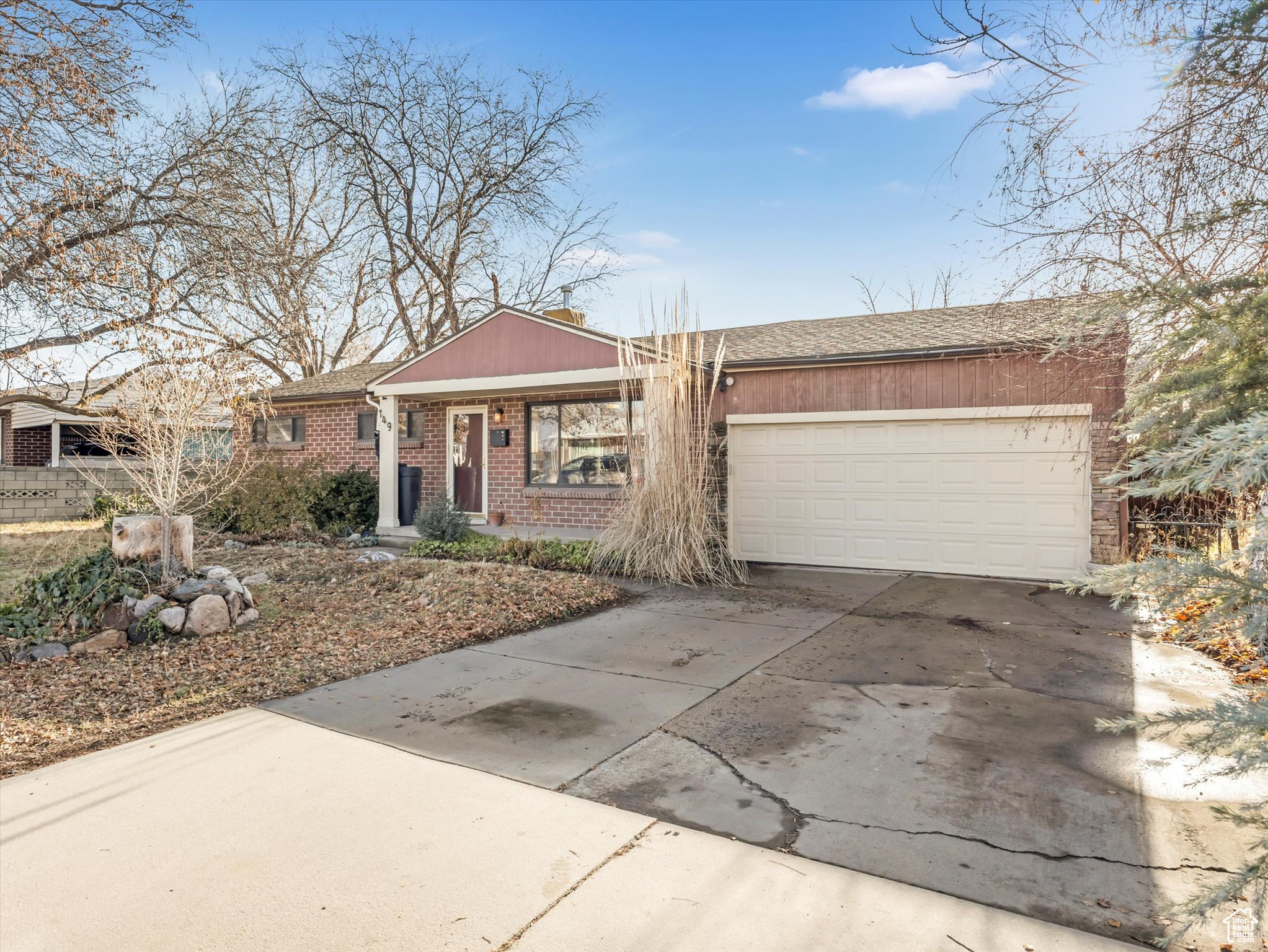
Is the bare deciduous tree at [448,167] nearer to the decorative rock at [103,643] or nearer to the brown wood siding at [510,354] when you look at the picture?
the brown wood siding at [510,354]

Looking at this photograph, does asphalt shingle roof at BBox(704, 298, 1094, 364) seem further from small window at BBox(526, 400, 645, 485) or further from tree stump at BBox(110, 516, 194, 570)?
tree stump at BBox(110, 516, 194, 570)

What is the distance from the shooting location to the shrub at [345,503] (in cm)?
1317

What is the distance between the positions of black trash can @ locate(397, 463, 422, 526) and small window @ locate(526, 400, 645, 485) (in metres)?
2.24

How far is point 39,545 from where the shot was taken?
1089 cm

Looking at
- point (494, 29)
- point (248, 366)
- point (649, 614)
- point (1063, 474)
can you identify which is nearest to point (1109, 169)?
point (1063, 474)

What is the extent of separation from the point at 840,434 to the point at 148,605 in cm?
794

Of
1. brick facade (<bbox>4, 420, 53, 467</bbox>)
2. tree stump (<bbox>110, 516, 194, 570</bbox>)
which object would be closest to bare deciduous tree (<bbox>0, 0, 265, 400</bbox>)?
tree stump (<bbox>110, 516, 194, 570</bbox>)

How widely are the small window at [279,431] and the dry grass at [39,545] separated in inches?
131

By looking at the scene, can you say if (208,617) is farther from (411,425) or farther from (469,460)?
(411,425)

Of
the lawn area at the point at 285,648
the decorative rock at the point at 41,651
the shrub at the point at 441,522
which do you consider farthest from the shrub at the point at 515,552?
the decorative rock at the point at 41,651

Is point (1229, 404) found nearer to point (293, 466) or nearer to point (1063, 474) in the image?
point (1063, 474)

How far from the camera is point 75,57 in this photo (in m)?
7.01

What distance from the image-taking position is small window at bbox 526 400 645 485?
11555 mm

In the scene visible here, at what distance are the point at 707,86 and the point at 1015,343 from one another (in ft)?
22.6
